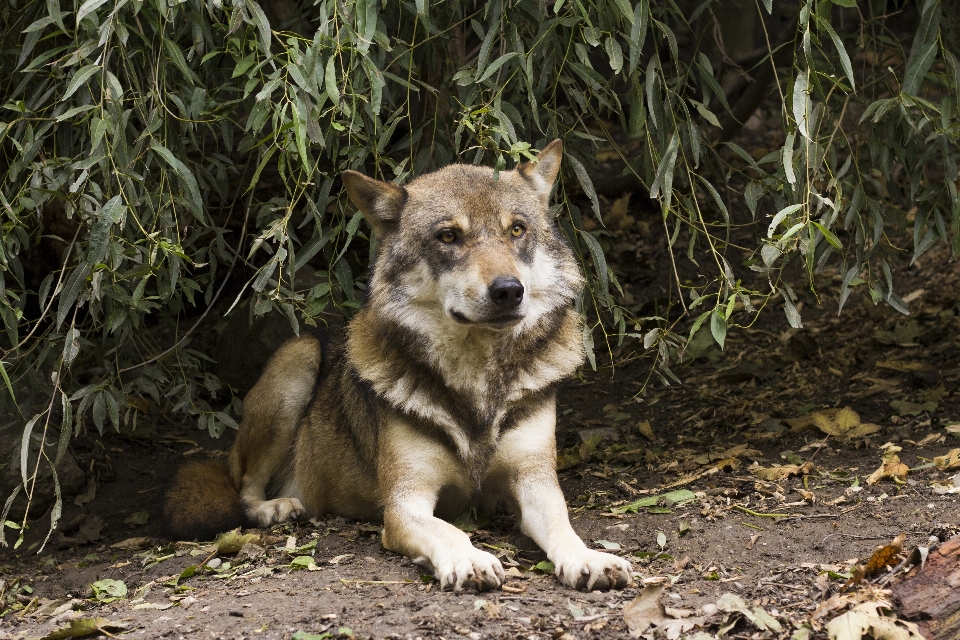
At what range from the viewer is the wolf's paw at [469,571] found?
3518 millimetres

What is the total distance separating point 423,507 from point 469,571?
0.69 metres

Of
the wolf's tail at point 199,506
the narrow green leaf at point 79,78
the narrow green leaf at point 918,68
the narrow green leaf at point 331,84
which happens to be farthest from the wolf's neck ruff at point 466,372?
the narrow green leaf at point 918,68

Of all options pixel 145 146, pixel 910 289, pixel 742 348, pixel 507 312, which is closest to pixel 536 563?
pixel 507 312

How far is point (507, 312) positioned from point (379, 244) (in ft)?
2.93

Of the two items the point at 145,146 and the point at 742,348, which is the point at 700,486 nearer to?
the point at 742,348

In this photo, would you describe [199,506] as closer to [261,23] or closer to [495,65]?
[261,23]

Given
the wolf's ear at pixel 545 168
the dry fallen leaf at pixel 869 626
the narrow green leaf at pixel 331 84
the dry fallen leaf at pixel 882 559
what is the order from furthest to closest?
the wolf's ear at pixel 545 168
the narrow green leaf at pixel 331 84
the dry fallen leaf at pixel 882 559
the dry fallen leaf at pixel 869 626

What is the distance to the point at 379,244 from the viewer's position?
452cm

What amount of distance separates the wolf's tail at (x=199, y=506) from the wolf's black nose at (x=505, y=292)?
205cm

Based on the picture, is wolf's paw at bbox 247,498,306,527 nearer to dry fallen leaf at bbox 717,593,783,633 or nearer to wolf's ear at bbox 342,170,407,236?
wolf's ear at bbox 342,170,407,236

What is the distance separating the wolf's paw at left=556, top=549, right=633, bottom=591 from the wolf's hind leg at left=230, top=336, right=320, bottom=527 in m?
2.27

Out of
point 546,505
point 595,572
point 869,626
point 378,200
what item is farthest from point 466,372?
point 869,626

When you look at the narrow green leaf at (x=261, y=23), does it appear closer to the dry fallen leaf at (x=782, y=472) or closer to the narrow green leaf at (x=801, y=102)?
the narrow green leaf at (x=801, y=102)

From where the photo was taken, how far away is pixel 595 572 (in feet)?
11.6
